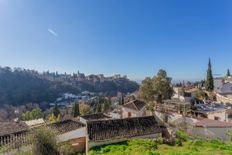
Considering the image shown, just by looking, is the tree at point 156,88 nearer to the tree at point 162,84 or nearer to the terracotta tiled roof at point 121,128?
the tree at point 162,84

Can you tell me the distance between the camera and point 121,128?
16.0m

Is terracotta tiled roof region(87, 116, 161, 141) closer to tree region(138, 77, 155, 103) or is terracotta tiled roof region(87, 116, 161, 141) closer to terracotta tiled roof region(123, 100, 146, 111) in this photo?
terracotta tiled roof region(123, 100, 146, 111)

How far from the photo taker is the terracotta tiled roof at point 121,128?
48.6 feet

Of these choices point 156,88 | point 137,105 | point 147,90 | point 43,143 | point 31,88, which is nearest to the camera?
point 43,143

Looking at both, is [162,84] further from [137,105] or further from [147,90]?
[137,105]

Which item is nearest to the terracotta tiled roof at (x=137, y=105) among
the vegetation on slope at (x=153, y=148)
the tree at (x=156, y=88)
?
the tree at (x=156, y=88)

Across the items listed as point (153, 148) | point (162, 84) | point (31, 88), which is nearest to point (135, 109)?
point (162, 84)

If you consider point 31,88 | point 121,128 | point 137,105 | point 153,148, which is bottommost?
point 153,148

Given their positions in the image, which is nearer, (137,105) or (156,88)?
(137,105)

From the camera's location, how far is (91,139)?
14.2 m

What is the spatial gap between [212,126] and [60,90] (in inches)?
4998

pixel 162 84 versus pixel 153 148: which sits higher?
pixel 162 84

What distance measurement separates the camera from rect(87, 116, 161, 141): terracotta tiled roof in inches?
584

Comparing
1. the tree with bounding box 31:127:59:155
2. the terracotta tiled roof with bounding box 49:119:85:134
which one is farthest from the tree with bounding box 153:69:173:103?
the tree with bounding box 31:127:59:155
